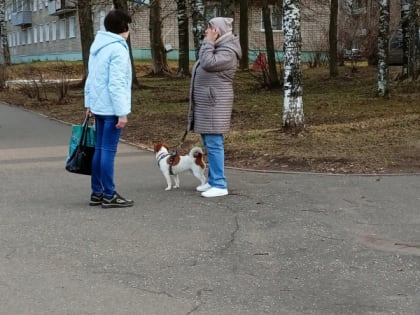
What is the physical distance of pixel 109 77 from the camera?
639 cm

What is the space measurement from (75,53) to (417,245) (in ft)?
169

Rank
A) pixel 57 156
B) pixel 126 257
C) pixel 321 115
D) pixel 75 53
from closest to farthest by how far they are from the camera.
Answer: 1. pixel 126 257
2. pixel 57 156
3. pixel 321 115
4. pixel 75 53

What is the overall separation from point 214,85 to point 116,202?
1616mm

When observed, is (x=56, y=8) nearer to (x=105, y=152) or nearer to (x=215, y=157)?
(x=215, y=157)

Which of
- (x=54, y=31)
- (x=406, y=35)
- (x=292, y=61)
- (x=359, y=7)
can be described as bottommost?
(x=292, y=61)

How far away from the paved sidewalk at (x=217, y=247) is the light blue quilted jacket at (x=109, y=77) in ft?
3.57

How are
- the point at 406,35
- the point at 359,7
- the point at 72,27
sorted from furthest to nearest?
the point at 72,27 → the point at 359,7 → the point at 406,35

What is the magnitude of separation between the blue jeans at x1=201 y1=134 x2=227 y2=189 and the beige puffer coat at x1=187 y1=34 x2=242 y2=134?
5.1 inches

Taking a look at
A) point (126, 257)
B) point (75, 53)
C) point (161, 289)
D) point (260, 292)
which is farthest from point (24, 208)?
point (75, 53)

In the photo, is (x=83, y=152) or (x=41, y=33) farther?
(x=41, y=33)

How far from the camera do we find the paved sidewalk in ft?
14.1

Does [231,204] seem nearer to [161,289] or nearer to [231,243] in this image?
[231,243]

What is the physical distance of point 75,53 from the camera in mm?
54375

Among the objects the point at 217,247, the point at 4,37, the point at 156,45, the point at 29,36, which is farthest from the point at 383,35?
the point at 29,36
